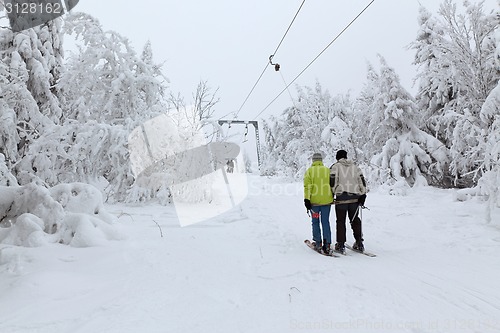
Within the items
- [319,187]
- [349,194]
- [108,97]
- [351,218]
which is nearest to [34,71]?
[108,97]

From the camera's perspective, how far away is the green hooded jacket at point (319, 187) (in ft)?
18.4

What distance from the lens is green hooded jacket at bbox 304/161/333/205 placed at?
5.62 metres

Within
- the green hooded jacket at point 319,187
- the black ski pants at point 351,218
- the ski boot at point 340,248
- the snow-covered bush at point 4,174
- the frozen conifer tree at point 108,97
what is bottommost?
the ski boot at point 340,248

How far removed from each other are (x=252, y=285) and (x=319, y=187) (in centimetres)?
242

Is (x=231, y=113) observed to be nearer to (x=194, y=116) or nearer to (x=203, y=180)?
(x=194, y=116)

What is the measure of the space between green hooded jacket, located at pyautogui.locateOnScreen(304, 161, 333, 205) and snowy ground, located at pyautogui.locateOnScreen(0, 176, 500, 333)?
946mm

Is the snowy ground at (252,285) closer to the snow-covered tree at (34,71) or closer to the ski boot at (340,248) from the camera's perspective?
the ski boot at (340,248)

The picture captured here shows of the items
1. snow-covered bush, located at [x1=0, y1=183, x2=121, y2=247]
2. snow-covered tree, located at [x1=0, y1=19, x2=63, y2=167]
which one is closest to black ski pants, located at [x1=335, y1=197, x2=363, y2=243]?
snow-covered bush, located at [x1=0, y1=183, x2=121, y2=247]

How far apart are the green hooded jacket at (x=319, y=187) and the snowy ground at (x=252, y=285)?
0.95 meters

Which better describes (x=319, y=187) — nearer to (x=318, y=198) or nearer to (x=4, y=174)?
(x=318, y=198)

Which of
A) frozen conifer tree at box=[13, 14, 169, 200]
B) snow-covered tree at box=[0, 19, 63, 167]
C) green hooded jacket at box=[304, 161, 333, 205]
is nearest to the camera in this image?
green hooded jacket at box=[304, 161, 333, 205]

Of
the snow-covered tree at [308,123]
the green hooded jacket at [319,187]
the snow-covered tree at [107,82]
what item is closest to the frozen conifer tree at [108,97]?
the snow-covered tree at [107,82]

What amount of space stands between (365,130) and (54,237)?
729 inches

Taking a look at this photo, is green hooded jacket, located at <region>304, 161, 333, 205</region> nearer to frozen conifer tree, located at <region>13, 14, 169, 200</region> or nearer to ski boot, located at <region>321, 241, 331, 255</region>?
ski boot, located at <region>321, 241, 331, 255</region>
